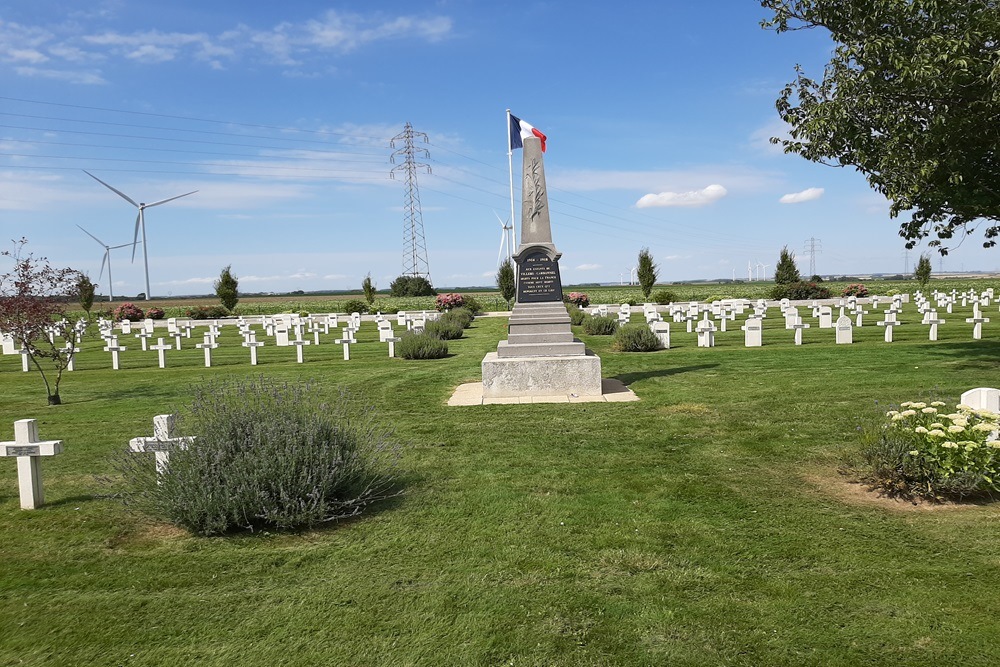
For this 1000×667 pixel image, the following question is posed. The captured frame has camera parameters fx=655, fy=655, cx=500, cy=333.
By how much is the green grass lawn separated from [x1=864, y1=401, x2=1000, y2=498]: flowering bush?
9.5 inches

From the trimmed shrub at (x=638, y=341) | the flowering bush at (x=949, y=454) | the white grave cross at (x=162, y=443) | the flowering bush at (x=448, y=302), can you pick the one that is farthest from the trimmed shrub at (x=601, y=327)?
the white grave cross at (x=162, y=443)

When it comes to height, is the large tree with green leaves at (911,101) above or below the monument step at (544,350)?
above

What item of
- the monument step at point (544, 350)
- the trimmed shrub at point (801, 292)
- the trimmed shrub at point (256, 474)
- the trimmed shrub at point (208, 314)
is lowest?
the trimmed shrub at point (256, 474)

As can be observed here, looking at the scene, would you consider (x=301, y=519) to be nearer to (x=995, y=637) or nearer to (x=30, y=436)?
(x=30, y=436)

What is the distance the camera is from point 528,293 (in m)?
12.0

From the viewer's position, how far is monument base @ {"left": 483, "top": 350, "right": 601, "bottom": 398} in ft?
36.5

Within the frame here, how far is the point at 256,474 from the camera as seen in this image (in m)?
Answer: 4.98

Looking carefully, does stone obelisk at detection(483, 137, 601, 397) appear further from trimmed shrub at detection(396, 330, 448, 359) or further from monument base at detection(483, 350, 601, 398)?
trimmed shrub at detection(396, 330, 448, 359)

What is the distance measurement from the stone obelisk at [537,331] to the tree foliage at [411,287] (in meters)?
64.3

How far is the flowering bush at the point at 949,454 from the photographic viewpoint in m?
5.24

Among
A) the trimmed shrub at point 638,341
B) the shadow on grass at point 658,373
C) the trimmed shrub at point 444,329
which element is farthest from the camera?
the trimmed shrub at point 444,329

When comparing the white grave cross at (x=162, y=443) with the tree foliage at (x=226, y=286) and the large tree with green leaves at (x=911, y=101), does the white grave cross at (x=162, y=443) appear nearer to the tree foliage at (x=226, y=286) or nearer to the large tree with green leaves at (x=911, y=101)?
the large tree with green leaves at (x=911, y=101)

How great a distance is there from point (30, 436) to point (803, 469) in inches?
280

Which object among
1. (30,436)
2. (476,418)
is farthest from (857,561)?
(30,436)
